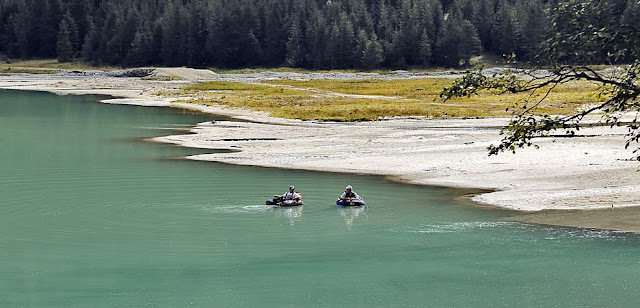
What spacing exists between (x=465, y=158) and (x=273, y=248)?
2167 centimetres

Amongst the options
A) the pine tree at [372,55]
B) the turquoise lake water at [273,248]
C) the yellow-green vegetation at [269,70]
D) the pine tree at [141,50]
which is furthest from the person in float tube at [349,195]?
the pine tree at [141,50]

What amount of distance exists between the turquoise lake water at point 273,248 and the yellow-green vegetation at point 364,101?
20.9 m

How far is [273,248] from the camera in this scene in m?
30.0

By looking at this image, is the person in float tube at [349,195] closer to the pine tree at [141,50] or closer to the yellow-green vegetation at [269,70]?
the yellow-green vegetation at [269,70]

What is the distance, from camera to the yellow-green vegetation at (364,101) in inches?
3105

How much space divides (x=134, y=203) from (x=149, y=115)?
159ft

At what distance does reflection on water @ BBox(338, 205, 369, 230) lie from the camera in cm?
3478

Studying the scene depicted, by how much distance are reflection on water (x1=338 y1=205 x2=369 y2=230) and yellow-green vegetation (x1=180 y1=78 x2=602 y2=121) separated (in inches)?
847

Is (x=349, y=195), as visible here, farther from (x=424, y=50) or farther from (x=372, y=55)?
(x=424, y=50)

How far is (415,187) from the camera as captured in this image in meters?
42.2

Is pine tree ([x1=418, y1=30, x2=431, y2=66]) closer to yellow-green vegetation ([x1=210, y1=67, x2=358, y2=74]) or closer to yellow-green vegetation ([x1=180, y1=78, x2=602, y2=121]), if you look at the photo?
yellow-green vegetation ([x1=210, y1=67, x2=358, y2=74])

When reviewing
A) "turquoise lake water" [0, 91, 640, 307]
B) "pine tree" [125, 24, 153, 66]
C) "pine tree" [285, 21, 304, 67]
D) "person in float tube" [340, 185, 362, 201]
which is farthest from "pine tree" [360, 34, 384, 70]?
"person in float tube" [340, 185, 362, 201]

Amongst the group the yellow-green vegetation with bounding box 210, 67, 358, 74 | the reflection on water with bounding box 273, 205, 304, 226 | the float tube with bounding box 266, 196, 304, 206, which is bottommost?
the yellow-green vegetation with bounding box 210, 67, 358, 74

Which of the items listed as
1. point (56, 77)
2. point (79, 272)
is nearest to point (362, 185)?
point (79, 272)
